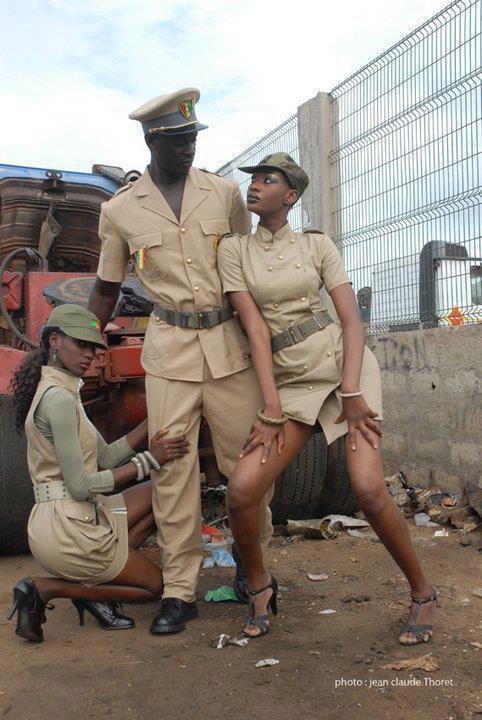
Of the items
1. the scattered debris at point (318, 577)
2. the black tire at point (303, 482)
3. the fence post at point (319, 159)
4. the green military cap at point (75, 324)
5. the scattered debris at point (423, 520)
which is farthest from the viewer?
the fence post at point (319, 159)

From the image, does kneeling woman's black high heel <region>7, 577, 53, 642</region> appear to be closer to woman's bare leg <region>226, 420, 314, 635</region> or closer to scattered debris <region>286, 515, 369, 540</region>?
woman's bare leg <region>226, 420, 314, 635</region>

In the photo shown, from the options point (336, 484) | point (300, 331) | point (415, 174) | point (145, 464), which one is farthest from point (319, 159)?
point (145, 464)

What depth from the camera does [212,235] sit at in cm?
336

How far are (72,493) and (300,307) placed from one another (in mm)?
1206

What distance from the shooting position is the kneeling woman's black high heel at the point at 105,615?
10.9 ft

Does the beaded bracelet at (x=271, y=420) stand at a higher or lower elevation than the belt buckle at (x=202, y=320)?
lower

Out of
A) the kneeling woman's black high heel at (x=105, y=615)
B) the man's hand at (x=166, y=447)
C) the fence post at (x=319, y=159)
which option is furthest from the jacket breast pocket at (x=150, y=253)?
the fence post at (x=319, y=159)

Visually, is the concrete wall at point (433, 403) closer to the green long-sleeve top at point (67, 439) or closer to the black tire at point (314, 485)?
the black tire at point (314, 485)

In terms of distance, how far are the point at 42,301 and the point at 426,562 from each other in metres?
2.72

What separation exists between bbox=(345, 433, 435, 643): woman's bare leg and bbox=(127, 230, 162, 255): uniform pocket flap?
118 cm

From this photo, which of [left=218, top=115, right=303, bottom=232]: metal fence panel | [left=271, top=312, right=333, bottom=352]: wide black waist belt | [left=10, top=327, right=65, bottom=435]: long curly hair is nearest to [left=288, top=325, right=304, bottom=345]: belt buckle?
[left=271, top=312, right=333, bottom=352]: wide black waist belt

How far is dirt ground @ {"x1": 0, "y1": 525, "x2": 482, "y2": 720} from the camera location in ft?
8.18

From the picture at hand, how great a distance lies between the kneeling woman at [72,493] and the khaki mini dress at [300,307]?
594mm

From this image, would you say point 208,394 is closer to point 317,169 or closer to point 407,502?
point 407,502
